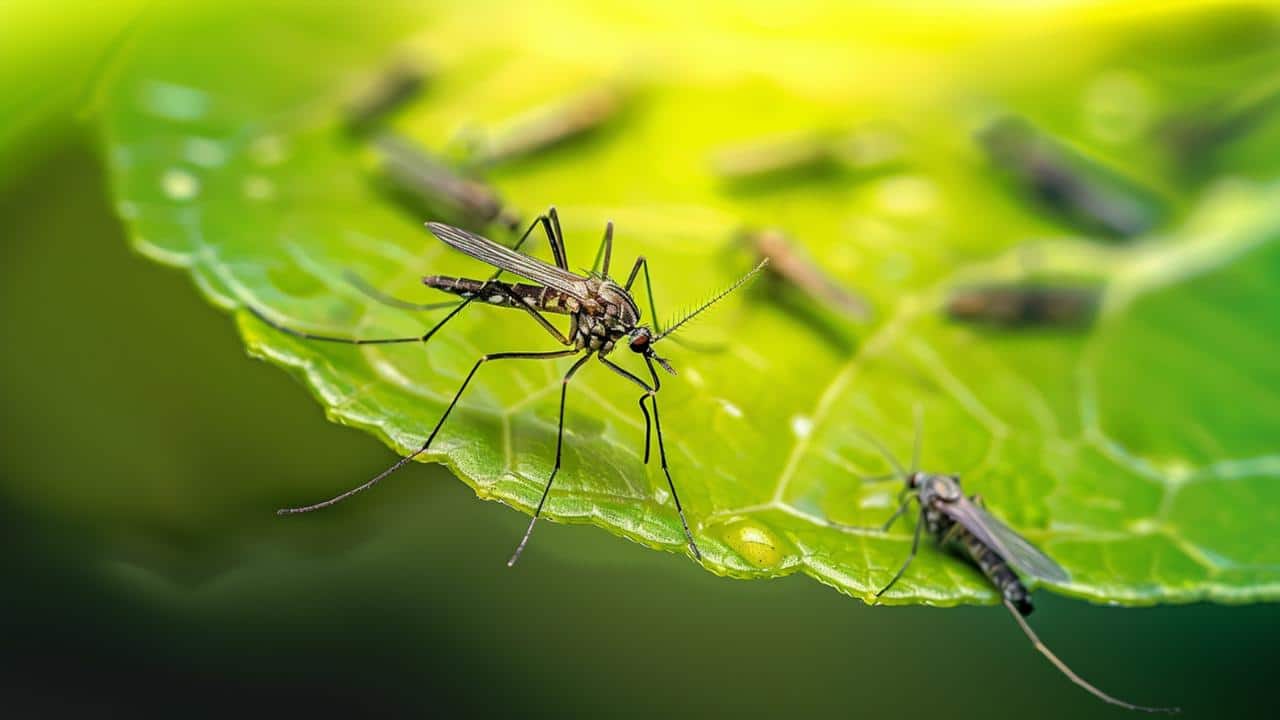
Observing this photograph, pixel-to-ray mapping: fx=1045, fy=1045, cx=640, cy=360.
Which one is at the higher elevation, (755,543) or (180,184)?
(755,543)

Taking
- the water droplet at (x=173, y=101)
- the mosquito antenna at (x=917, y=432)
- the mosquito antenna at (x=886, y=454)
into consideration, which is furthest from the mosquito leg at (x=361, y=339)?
the mosquito antenna at (x=917, y=432)

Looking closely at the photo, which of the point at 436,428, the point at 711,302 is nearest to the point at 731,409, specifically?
the point at 711,302

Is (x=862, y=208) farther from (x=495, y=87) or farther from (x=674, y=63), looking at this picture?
(x=495, y=87)

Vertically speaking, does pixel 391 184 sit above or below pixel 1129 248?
below

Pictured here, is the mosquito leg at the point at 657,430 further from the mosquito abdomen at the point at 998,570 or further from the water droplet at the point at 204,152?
the water droplet at the point at 204,152

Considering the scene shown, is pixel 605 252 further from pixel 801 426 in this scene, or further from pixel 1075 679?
pixel 1075 679

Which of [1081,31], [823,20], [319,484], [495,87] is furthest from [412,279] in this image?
[1081,31]
